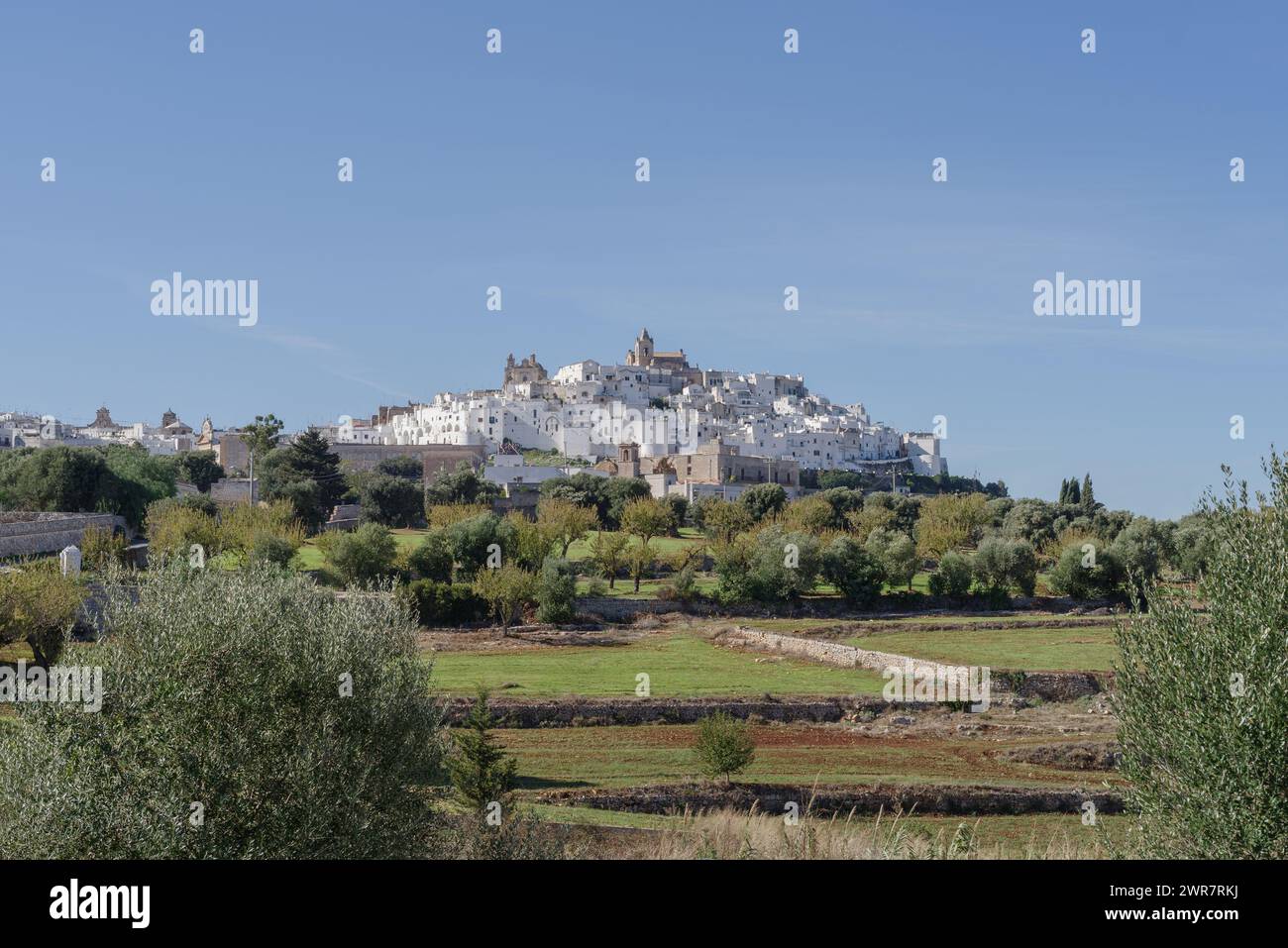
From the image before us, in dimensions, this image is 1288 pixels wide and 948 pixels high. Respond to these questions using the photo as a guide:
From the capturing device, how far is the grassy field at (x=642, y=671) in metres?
35.6

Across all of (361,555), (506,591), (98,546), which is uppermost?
(98,546)

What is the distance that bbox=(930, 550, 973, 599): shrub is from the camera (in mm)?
59500

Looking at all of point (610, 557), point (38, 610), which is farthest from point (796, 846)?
point (610, 557)

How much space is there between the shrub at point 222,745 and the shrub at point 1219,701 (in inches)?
337

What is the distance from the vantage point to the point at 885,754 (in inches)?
1149

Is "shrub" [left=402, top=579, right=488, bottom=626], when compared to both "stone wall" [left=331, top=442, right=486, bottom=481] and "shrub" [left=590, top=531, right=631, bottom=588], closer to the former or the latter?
"shrub" [left=590, top=531, right=631, bottom=588]

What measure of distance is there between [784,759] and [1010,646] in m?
22.3

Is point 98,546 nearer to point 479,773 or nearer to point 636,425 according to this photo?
point 479,773

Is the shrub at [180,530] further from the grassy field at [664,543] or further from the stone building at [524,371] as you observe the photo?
the stone building at [524,371]

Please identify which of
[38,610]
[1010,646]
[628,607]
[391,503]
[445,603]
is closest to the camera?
[38,610]

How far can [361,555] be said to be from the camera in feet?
167

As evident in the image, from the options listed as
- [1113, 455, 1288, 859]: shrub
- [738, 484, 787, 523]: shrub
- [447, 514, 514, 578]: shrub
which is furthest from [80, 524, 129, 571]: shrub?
[738, 484, 787, 523]: shrub

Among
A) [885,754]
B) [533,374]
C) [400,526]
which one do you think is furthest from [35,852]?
[533,374]

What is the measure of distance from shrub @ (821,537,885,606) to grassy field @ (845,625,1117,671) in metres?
5.86
